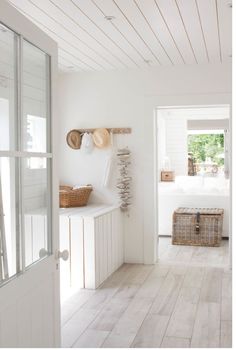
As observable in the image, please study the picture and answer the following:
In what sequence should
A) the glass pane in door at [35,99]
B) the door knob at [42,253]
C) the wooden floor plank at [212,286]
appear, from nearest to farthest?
the glass pane in door at [35,99], the door knob at [42,253], the wooden floor plank at [212,286]

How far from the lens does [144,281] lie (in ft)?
14.8

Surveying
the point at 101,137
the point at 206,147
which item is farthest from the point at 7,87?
the point at 206,147

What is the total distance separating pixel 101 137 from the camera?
5.26 meters

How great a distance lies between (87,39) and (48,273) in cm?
256

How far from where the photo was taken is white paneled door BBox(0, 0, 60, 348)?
1.66 metres

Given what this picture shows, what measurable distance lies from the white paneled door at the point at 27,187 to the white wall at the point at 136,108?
10.3 feet

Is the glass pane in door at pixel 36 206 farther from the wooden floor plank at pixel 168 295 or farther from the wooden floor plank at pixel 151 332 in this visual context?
the wooden floor plank at pixel 168 295

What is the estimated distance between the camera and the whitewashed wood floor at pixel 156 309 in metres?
3.06

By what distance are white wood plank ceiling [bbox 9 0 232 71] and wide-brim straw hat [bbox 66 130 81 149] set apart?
0.86 metres

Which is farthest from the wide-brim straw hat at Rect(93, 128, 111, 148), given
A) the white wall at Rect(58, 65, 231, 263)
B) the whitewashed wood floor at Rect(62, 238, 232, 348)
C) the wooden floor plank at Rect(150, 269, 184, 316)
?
the wooden floor plank at Rect(150, 269, 184, 316)

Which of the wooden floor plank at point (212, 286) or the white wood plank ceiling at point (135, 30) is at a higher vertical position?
the white wood plank ceiling at point (135, 30)

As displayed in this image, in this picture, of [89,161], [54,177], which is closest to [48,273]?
[54,177]

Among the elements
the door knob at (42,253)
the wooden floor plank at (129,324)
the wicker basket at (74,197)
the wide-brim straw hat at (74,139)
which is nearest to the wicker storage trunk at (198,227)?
the wicker basket at (74,197)

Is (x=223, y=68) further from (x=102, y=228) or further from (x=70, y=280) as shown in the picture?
(x=70, y=280)
